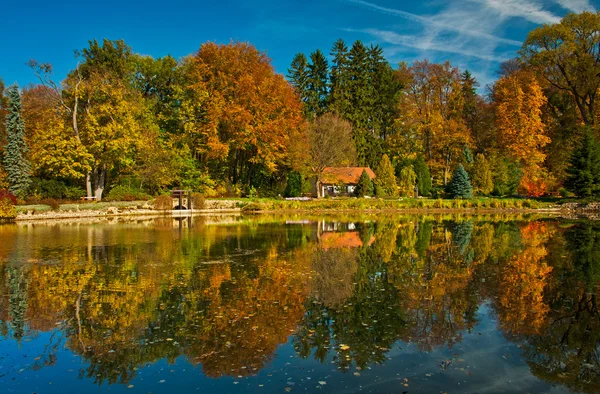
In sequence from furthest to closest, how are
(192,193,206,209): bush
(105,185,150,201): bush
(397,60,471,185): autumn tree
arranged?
(397,60,471,185): autumn tree < (192,193,206,209): bush < (105,185,150,201): bush

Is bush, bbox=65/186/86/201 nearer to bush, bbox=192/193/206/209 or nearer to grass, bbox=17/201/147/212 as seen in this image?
grass, bbox=17/201/147/212

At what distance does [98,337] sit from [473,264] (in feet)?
36.7

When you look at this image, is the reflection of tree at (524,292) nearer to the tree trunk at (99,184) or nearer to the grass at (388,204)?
the grass at (388,204)

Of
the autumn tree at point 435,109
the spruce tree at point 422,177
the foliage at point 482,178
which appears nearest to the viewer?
the foliage at point 482,178

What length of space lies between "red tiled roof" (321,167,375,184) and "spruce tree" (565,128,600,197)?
20120 millimetres

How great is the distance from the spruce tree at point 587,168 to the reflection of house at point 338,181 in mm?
20120

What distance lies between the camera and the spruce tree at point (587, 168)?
37594 mm

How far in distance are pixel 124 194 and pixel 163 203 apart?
3.42 metres

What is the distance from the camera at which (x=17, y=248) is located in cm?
1814

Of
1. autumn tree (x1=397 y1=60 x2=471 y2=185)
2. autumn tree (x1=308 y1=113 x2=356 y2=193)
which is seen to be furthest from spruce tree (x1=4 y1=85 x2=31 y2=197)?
autumn tree (x1=397 y1=60 x2=471 y2=185)

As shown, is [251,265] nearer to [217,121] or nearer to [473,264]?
[473,264]

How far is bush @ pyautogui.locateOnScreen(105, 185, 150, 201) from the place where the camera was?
38969 mm

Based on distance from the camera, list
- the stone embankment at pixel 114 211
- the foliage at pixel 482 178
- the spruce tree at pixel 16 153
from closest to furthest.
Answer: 1. the stone embankment at pixel 114 211
2. the spruce tree at pixel 16 153
3. the foliage at pixel 482 178

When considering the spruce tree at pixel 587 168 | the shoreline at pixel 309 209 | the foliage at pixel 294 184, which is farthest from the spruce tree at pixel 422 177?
the spruce tree at pixel 587 168
